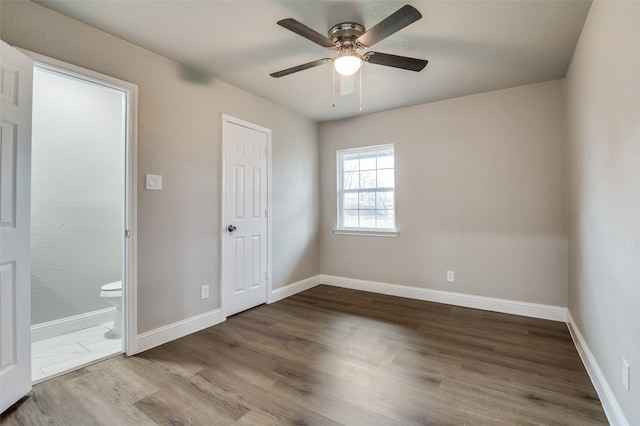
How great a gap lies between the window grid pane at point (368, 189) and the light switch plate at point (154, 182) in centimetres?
255

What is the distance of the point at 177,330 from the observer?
2.64 meters

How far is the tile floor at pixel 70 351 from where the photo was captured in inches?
83.6

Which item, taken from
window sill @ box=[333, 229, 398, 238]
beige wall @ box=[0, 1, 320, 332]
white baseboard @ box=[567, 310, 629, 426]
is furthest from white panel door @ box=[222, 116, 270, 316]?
white baseboard @ box=[567, 310, 629, 426]

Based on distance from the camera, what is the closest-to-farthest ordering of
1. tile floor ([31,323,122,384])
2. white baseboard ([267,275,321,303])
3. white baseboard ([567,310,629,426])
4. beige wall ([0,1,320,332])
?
white baseboard ([567,310,629,426])
beige wall ([0,1,320,332])
tile floor ([31,323,122,384])
white baseboard ([267,275,321,303])

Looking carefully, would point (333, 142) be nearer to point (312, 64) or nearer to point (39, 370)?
point (312, 64)

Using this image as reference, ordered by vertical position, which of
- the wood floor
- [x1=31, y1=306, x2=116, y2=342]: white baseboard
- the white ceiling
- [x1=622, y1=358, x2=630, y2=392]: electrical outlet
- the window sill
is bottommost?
the wood floor

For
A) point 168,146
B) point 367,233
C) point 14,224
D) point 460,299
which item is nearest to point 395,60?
point 168,146

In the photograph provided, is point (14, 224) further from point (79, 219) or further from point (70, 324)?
point (70, 324)

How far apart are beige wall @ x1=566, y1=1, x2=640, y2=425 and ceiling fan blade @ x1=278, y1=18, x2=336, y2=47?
1.49 m

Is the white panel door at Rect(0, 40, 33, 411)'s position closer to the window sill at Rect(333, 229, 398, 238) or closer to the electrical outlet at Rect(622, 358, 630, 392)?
the electrical outlet at Rect(622, 358, 630, 392)

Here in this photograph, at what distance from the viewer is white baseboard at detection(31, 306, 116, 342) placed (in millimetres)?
2652

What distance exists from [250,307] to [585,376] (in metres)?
2.96

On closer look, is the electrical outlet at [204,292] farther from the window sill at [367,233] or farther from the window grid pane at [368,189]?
the window grid pane at [368,189]

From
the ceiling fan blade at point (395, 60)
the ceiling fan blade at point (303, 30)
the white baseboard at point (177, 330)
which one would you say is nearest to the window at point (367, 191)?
the ceiling fan blade at point (395, 60)
